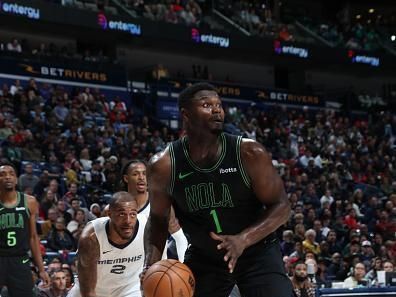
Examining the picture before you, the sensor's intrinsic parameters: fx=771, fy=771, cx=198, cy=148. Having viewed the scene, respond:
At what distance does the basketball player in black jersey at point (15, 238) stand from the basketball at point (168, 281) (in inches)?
142

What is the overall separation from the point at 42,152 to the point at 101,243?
10379 millimetres

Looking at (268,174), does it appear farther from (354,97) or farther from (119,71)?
(354,97)

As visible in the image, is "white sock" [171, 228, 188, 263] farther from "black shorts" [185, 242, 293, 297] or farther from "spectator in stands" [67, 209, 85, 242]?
"spectator in stands" [67, 209, 85, 242]

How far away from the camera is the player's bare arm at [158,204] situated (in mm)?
4555

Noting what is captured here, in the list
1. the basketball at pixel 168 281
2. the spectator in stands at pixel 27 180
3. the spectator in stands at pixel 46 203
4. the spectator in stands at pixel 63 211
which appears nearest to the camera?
the basketball at pixel 168 281

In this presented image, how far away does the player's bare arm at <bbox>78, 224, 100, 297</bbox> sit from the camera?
5.87 metres

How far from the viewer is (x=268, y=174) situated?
14.2 ft

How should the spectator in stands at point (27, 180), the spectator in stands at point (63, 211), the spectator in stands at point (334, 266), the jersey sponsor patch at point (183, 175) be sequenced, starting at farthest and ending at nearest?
the spectator in stands at point (334, 266) → the spectator in stands at point (27, 180) → the spectator in stands at point (63, 211) → the jersey sponsor patch at point (183, 175)

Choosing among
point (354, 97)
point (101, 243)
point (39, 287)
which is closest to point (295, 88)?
point (354, 97)

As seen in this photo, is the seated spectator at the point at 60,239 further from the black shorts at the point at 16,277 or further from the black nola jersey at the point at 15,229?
the black shorts at the point at 16,277

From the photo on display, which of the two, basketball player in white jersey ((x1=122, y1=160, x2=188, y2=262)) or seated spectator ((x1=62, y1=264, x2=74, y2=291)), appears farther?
seated spectator ((x1=62, y1=264, x2=74, y2=291))

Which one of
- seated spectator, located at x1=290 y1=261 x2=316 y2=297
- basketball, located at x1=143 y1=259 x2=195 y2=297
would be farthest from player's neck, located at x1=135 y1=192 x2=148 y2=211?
seated spectator, located at x1=290 y1=261 x2=316 y2=297

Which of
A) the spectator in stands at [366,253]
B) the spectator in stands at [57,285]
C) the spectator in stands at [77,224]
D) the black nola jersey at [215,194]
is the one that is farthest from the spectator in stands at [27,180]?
the black nola jersey at [215,194]

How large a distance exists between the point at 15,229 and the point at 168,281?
3952mm
